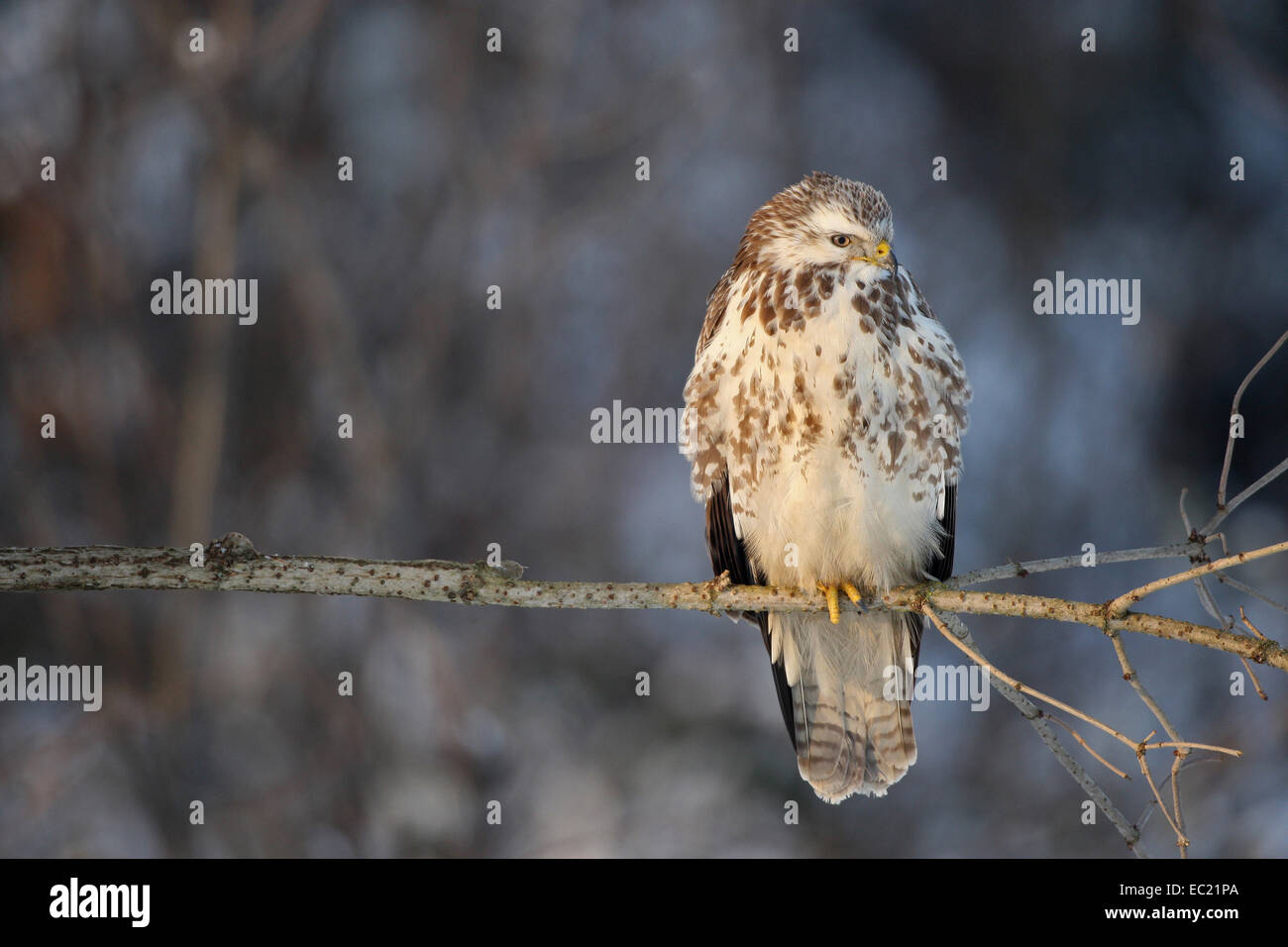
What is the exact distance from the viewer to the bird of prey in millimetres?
2740

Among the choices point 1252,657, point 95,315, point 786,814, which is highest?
point 95,315

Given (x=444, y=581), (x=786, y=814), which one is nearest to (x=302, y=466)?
(x=786, y=814)

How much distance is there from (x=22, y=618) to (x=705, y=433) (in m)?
3.57

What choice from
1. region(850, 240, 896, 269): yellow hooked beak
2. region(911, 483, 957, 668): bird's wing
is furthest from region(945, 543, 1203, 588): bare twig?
region(850, 240, 896, 269): yellow hooked beak

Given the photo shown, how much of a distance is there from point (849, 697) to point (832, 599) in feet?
1.64

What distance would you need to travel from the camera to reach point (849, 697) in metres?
3.22

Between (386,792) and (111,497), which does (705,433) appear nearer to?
(386,792)

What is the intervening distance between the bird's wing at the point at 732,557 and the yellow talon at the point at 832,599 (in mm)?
287

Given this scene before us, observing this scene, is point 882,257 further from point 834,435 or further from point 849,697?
point 849,697

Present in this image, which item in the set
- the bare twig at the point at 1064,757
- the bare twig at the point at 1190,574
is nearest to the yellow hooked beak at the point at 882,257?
the bare twig at the point at 1064,757

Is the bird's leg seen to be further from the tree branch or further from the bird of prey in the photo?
the tree branch

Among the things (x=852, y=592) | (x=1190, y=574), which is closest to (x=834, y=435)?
(x=852, y=592)

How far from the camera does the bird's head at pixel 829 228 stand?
2.66m

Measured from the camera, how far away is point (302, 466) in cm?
508
